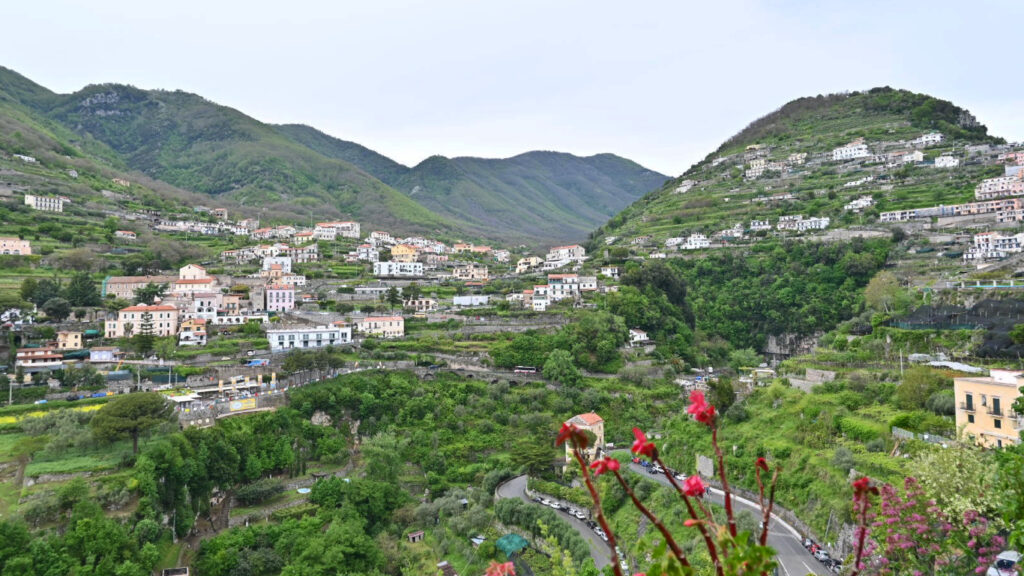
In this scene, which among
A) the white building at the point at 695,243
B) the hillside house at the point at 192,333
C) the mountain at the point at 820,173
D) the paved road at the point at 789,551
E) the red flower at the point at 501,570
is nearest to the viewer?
the red flower at the point at 501,570

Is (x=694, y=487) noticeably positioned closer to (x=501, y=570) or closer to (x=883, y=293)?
(x=501, y=570)

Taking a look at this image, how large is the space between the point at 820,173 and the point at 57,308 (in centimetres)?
6419

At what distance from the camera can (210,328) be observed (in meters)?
35.7

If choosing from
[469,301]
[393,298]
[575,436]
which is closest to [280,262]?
[393,298]

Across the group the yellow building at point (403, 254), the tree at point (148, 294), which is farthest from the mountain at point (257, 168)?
the tree at point (148, 294)

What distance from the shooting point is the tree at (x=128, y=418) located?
20859 mm

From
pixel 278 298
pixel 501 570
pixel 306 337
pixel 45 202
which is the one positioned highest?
pixel 45 202

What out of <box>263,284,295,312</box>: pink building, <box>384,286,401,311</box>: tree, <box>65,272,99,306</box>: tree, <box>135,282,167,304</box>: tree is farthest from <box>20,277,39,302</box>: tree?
<box>384,286,401,311</box>: tree

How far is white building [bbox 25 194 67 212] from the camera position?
51406mm

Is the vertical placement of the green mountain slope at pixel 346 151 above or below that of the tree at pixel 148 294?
above

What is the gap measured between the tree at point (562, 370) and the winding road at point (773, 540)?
321 inches

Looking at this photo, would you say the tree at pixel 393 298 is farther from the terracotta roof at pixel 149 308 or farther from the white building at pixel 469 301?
the terracotta roof at pixel 149 308

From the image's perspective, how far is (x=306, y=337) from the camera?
3494 cm

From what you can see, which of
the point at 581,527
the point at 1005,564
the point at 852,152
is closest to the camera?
the point at 1005,564
